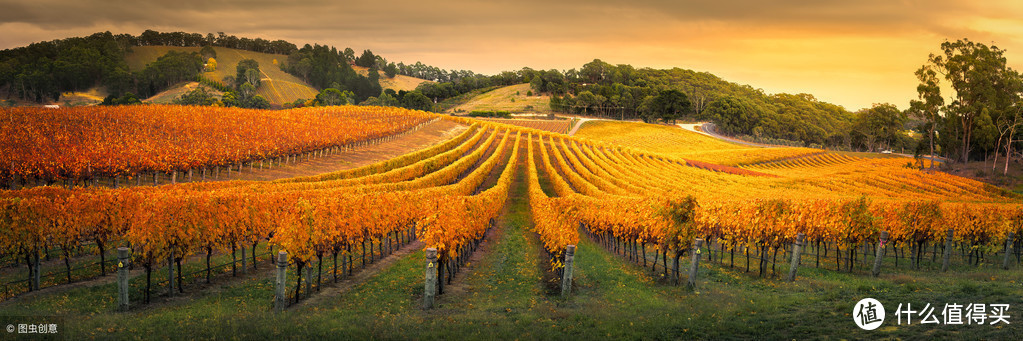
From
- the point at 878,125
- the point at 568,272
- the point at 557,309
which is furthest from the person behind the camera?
the point at 878,125

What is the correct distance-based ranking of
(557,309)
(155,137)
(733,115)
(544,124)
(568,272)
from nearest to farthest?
(557,309) < (568,272) < (155,137) < (544,124) < (733,115)

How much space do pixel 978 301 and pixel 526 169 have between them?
69.7m

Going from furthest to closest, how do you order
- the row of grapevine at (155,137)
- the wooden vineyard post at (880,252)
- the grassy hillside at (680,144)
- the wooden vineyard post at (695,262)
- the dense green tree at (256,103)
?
the dense green tree at (256,103) → the grassy hillside at (680,144) → the row of grapevine at (155,137) → the wooden vineyard post at (880,252) → the wooden vineyard post at (695,262)

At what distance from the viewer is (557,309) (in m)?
19.2

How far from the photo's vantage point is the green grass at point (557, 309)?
1537 cm

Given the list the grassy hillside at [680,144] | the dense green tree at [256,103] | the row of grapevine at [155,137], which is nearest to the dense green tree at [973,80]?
the grassy hillside at [680,144]

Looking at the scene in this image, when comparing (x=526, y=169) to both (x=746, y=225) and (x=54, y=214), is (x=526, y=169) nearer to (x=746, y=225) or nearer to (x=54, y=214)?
(x=746, y=225)

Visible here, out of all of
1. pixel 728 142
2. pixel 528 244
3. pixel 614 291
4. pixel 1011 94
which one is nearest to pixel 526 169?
pixel 528 244

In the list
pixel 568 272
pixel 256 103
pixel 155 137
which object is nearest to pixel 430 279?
pixel 568 272

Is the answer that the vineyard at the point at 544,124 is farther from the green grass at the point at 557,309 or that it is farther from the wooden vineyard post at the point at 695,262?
the wooden vineyard post at the point at 695,262

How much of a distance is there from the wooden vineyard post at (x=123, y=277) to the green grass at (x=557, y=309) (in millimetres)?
358

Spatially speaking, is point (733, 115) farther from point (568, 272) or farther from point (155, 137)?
point (568, 272)

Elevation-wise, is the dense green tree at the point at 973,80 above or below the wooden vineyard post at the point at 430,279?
above

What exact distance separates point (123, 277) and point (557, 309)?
14.3 metres
